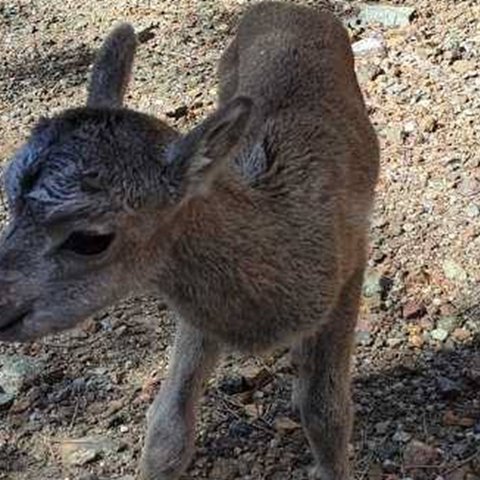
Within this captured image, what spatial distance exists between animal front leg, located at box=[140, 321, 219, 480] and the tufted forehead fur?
1.11m

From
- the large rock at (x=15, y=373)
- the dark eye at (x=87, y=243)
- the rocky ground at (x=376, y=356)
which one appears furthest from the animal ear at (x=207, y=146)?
the large rock at (x=15, y=373)

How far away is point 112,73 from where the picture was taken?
4.97m

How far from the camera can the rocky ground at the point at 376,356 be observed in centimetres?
586

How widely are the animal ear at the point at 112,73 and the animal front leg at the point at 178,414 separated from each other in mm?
966

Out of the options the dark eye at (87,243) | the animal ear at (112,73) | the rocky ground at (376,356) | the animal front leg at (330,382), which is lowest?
the rocky ground at (376,356)

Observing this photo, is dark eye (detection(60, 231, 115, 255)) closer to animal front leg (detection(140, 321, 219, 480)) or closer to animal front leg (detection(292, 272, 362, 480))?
animal front leg (detection(140, 321, 219, 480))

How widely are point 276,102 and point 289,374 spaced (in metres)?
1.46

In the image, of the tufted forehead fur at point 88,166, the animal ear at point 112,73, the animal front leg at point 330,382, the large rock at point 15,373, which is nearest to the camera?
the tufted forehead fur at point 88,166

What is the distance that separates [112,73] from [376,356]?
2.08 m

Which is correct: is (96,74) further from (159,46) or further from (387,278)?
(159,46)

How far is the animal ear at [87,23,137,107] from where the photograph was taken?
4.93 metres

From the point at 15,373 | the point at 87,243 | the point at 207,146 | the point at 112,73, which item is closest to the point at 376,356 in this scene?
the point at 15,373

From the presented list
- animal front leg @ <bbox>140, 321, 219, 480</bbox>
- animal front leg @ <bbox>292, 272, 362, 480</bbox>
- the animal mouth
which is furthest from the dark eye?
animal front leg @ <bbox>292, 272, 362, 480</bbox>

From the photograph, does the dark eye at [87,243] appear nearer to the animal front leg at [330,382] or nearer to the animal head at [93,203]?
the animal head at [93,203]
